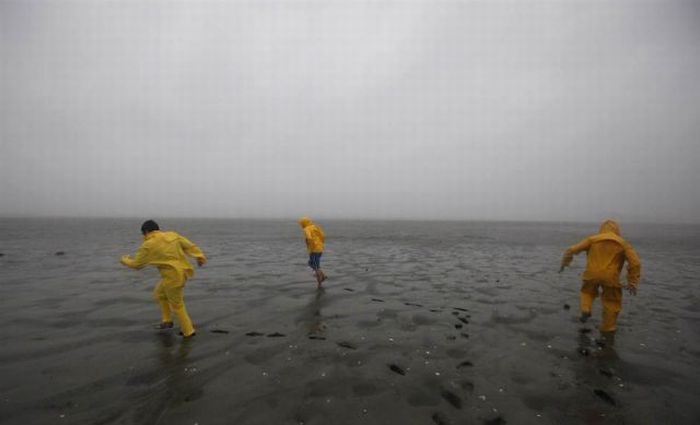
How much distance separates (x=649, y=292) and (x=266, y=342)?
14.1 metres

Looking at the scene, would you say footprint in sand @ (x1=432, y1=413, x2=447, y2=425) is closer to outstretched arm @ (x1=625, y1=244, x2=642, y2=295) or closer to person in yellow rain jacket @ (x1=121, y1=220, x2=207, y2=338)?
person in yellow rain jacket @ (x1=121, y1=220, x2=207, y2=338)

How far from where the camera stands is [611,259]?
7086 mm

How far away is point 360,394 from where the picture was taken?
194 inches

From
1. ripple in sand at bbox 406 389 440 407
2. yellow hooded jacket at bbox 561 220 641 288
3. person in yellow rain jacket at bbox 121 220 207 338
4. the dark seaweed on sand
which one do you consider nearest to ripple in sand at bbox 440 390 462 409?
ripple in sand at bbox 406 389 440 407

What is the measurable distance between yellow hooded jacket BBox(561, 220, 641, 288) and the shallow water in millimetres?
1441

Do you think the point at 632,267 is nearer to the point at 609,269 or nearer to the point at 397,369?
the point at 609,269

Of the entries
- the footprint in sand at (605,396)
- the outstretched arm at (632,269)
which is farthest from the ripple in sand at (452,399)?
the outstretched arm at (632,269)

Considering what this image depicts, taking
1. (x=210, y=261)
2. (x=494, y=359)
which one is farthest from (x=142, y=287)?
(x=494, y=359)

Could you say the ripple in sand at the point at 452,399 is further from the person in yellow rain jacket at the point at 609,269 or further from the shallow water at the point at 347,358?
the person in yellow rain jacket at the point at 609,269

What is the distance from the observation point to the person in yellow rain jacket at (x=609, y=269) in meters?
7.02

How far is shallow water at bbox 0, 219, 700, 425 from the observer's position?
4.52 meters

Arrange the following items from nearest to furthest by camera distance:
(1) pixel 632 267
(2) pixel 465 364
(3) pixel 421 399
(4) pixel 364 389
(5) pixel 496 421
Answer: (5) pixel 496 421
(3) pixel 421 399
(4) pixel 364 389
(2) pixel 465 364
(1) pixel 632 267

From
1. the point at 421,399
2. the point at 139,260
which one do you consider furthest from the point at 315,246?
the point at 421,399

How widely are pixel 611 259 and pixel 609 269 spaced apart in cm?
24
